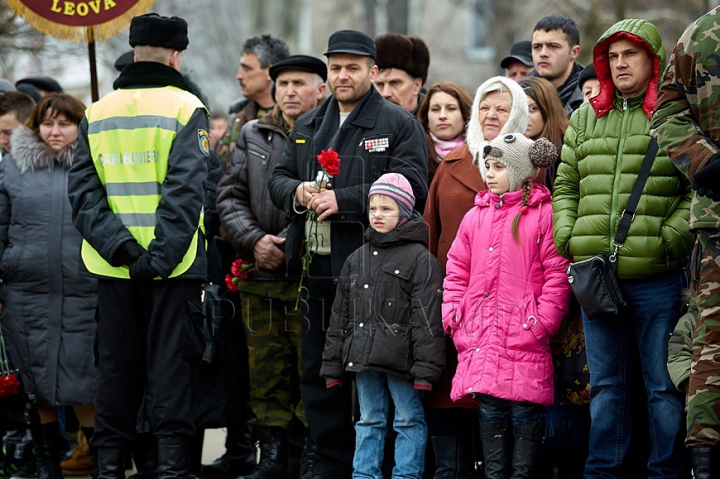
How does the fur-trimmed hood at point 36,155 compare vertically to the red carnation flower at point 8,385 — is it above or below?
above

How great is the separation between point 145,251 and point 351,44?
5.95ft

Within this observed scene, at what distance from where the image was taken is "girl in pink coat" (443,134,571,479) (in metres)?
5.99

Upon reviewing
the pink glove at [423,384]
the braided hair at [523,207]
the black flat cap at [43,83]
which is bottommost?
the pink glove at [423,384]

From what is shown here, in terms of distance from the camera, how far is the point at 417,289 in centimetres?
642

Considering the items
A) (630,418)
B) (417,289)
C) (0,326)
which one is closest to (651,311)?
(630,418)

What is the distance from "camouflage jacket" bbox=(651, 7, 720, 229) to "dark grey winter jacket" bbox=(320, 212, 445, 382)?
161 cm

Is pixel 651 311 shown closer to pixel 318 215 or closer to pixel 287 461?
pixel 318 215

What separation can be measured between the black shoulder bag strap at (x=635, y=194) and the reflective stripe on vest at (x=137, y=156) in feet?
7.95

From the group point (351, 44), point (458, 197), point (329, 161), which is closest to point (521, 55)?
point (351, 44)

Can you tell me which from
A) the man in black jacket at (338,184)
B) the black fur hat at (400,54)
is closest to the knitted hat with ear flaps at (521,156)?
the man in black jacket at (338,184)

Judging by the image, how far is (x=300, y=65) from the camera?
7660 millimetres

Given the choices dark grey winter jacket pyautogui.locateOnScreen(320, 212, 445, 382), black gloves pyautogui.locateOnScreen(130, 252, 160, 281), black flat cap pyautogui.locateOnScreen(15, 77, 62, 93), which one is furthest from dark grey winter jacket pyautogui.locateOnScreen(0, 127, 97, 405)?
black flat cap pyautogui.locateOnScreen(15, 77, 62, 93)

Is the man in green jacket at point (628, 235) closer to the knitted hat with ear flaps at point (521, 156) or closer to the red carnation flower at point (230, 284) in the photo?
the knitted hat with ear flaps at point (521, 156)

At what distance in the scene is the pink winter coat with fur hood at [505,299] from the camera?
599 cm
